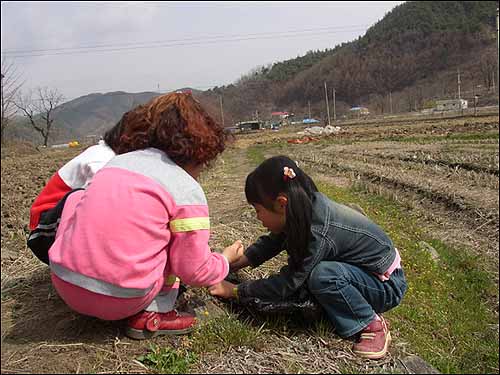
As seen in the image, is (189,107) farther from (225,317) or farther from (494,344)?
(494,344)

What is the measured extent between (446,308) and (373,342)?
2396mm

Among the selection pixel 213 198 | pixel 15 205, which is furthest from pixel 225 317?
pixel 15 205

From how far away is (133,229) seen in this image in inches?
81.8

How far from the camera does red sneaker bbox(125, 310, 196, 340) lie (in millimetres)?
2398

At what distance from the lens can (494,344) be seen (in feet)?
13.9

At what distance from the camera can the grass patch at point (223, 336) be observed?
246 cm

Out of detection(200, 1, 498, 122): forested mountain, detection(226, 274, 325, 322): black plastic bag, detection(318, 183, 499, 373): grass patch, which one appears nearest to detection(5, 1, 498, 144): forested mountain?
detection(200, 1, 498, 122): forested mountain

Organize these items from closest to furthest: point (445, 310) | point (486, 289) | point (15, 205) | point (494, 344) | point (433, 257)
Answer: point (494, 344)
point (445, 310)
point (486, 289)
point (433, 257)
point (15, 205)

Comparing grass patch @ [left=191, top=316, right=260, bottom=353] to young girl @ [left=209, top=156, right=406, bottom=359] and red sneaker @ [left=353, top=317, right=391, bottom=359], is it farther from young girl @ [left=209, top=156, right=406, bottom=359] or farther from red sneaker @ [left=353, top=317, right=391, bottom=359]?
red sneaker @ [left=353, top=317, right=391, bottom=359]

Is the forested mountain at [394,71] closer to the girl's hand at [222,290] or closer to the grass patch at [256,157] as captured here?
Result: the grass patch at [256,157]

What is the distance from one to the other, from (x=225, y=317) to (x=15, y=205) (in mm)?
7257

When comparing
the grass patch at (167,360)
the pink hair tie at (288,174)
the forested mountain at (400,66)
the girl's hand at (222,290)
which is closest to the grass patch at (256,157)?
the girl's hand at (222,290)

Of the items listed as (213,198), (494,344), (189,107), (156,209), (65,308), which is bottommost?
(494,344)

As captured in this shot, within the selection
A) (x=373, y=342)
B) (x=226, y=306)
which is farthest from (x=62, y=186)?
(x=373, y=342)
